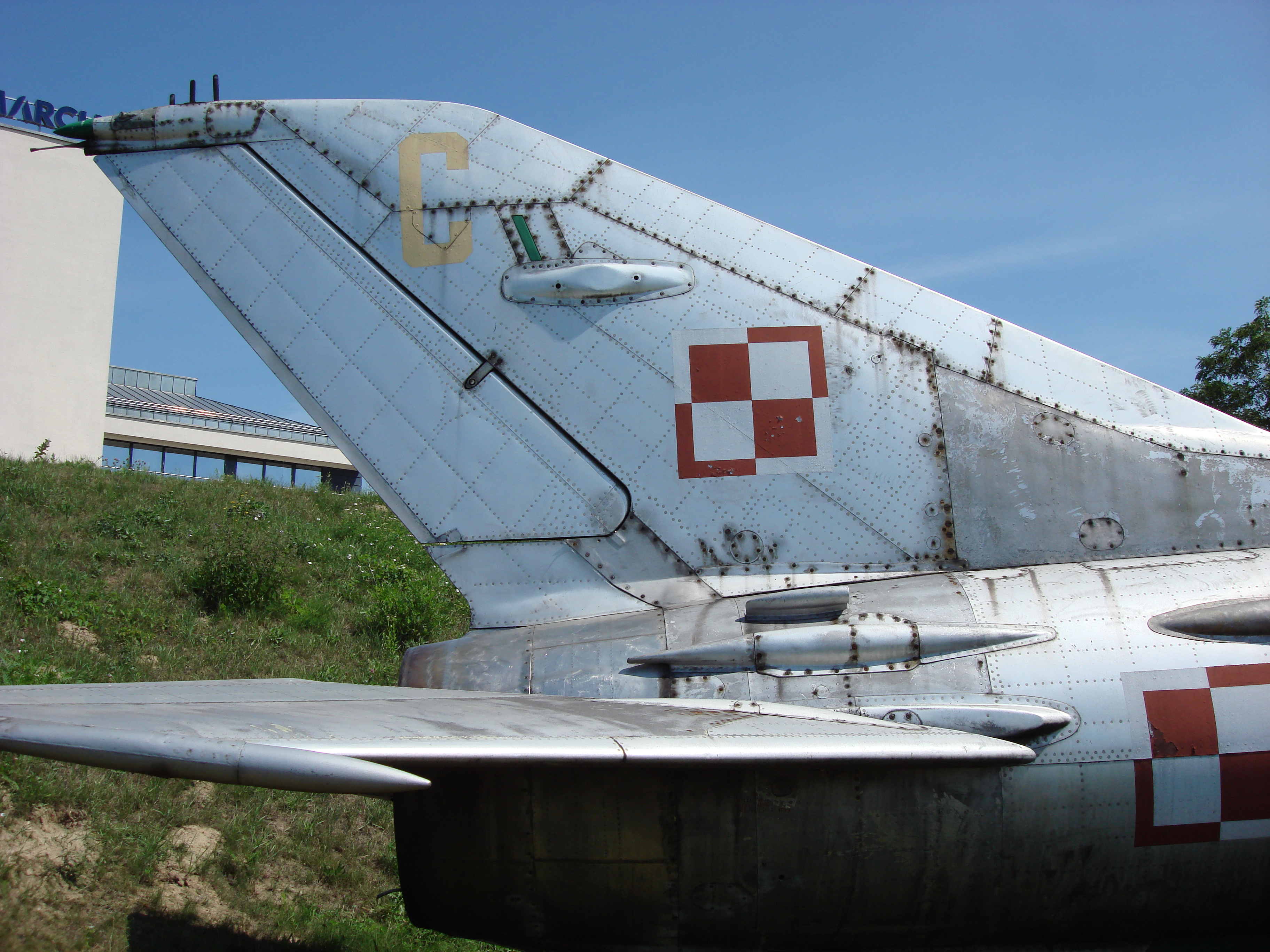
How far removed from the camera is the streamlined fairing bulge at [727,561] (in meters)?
3.33

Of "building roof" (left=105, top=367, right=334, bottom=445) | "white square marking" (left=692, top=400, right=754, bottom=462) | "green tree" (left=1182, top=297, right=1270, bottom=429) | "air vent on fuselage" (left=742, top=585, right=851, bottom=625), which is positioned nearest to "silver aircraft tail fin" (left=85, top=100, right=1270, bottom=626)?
"white square marking" (left=692, top=400, right=754, bottom=462)

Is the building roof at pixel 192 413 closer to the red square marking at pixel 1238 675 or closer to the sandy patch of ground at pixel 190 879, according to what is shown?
the sandy patch of ground at pixel 190 879

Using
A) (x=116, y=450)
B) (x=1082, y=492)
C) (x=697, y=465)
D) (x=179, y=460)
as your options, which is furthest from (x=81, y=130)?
(x=179, y=460)

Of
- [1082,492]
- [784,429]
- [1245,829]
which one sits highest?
[784,429]

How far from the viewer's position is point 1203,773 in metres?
3.40

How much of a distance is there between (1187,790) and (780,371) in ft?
8.09

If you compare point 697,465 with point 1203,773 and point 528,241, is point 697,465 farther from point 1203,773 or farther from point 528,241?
point 1203,773

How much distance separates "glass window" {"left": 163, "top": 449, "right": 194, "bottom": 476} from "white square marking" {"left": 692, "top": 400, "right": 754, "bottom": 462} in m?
32.2

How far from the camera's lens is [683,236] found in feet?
14.8

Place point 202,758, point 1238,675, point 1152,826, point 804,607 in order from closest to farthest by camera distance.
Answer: point 202,758 → point 1152,826 → point 1238,675 → point 804,607

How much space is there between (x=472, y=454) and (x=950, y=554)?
2406 millimetres

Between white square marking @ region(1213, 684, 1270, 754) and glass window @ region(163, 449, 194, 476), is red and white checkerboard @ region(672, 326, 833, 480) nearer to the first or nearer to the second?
white square marking @ region(1213, 684, 1270, 754)

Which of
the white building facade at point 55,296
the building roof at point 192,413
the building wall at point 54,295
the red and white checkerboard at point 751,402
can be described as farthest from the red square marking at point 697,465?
the building roof at point 192,413

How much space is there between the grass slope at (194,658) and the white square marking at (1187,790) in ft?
15.1
